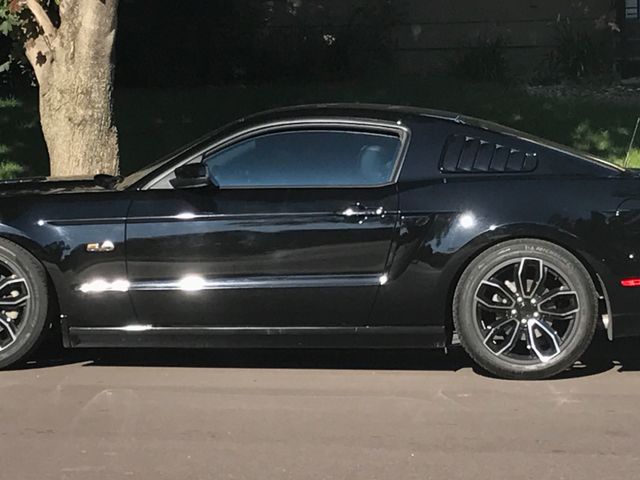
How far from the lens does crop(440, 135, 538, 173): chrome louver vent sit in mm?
5762

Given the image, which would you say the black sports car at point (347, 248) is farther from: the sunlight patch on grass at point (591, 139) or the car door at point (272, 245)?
the sunlight patch on grass at point (591, 139)

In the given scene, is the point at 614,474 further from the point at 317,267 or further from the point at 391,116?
the point at 391,116

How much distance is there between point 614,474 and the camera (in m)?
4.43

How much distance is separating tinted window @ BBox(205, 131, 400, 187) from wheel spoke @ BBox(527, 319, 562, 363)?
4.00 ft

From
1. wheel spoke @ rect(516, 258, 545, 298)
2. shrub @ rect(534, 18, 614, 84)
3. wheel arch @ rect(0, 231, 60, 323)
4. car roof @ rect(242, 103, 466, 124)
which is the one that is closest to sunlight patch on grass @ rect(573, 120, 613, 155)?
shrub @ rect(534, 18, 614, 84)

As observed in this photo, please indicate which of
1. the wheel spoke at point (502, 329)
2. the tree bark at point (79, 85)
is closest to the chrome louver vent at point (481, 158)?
the wheel spoke at point (502, 329)

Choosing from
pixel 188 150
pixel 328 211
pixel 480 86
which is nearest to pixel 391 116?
pixel 328 211

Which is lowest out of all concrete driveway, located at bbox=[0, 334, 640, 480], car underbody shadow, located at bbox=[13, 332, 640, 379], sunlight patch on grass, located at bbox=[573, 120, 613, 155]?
car underbody shadow, located at bbox=[13, 332, 640, 379]

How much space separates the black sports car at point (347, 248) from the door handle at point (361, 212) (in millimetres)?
13

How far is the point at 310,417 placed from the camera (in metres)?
5.25

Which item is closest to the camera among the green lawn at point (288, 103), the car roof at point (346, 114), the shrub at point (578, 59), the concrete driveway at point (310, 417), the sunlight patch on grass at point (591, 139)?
the concrete driveway at point (310, 417)

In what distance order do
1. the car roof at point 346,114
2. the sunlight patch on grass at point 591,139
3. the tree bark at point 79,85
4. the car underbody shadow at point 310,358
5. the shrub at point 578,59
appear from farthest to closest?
the shrub at point 578,59
the sunlight patch on grass at point 591,139
the tree bark at point 79,85
the car underbody shadow at point 310,358
the car roof at point 346,114

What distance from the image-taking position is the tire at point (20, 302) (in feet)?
19.1

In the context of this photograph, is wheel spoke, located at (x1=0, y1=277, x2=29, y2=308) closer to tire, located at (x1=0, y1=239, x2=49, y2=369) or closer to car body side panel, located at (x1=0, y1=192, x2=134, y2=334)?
tire, located at (x1=0, y1=239, x2=49, y2=369)
